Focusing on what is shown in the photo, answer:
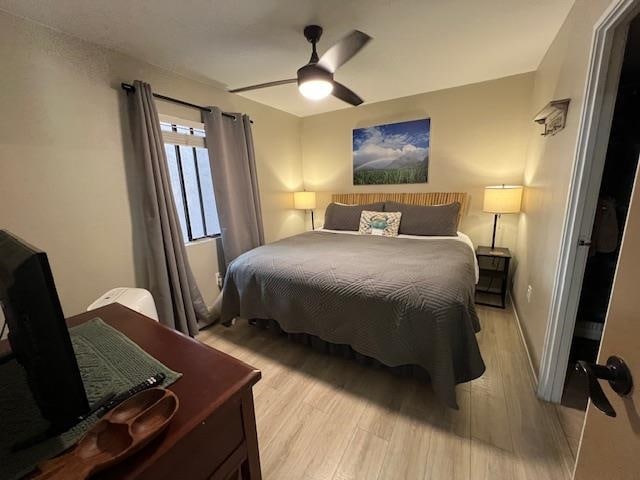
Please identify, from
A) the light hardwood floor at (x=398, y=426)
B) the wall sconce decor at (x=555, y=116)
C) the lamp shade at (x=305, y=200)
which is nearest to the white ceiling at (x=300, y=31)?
the wall sconce decor at (x=555, y=116)

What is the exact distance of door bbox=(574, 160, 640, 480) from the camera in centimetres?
50

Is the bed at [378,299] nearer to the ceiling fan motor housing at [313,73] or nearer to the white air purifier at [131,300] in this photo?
the white air purifier at [131,300]

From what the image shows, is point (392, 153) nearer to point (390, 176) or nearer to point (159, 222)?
point (390, 176)

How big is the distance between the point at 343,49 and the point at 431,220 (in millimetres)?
1986

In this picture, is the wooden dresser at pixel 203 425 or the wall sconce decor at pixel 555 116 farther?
the wall sconce decor at pixel 555 116

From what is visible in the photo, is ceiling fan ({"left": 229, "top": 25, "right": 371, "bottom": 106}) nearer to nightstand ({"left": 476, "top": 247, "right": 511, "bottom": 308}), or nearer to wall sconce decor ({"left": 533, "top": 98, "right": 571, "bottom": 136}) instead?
wall sconce decor ({"left": 533, "top": 98, "right": 571, "bottom": 136})

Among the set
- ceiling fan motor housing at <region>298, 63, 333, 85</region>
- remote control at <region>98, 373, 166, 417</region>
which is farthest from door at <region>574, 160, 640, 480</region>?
ceiling fan motor housing at <region>298, 63, 333, 85</region>

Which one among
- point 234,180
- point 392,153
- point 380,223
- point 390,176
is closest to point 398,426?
point 380,223

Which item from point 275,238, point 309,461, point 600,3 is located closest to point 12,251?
point 309,461

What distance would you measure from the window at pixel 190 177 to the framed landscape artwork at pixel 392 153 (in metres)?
1.96

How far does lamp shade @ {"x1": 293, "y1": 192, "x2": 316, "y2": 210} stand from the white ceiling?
5.11 ft

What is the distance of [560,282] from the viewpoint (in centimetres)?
148

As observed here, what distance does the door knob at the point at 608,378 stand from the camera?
521 mm

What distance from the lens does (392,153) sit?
11.5ft
